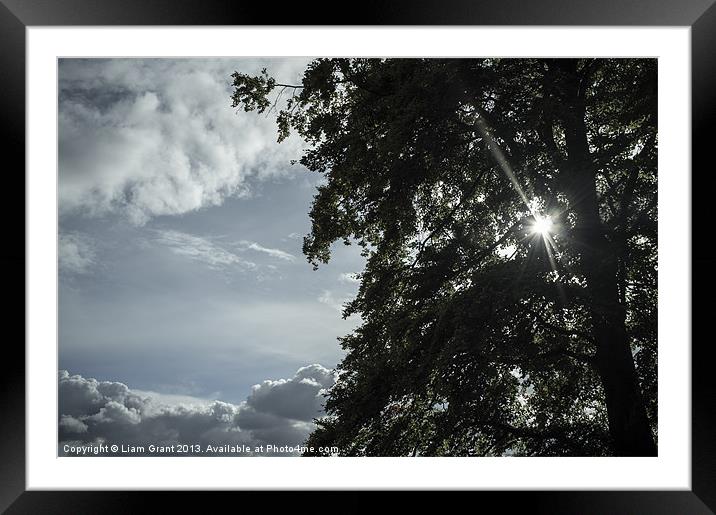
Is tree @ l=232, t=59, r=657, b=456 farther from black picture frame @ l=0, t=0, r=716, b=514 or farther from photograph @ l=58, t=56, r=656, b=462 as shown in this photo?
black picture frame @ l=0, t=0, r=716, b=514

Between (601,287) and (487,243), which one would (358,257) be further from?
(601,287)

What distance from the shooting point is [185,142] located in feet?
18.7

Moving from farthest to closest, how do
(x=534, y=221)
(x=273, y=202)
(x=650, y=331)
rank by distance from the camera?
(x=273, y=202), (x=534, y=221), (x=650, y=331)

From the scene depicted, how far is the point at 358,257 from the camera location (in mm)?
5641

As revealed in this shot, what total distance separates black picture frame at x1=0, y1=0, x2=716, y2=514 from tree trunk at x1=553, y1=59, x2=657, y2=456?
2.24m

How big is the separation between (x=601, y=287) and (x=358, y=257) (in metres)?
2.43

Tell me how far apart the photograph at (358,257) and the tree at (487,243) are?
0.9 inches
